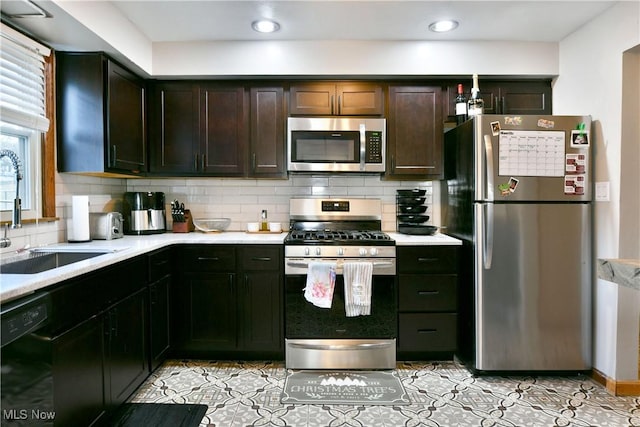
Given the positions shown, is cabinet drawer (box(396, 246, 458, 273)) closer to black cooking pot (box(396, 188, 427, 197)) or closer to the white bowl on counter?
black cooking pot (box(396, 188, 427, 197))

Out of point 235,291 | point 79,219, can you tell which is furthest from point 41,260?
point 235,291

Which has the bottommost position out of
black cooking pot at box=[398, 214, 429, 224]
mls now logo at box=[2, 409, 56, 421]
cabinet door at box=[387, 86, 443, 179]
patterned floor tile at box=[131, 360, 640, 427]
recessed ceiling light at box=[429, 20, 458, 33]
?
patterned floor tile at box=[131, 360, 640, 427]

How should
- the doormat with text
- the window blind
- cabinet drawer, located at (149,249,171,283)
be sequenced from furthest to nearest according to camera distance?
1. cabinet drawer, located at (149,249,171,283)
2. the doormat with text
3. the window blind

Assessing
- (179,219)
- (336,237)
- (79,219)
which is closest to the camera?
(79,219)

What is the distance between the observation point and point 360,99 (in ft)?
10.0

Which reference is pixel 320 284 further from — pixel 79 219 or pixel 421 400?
pixel 79 219

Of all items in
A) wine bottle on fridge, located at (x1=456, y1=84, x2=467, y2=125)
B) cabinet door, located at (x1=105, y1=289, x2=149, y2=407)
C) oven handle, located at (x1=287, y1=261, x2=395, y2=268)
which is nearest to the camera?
cabinet door, located at (x1=105, y1=289, x2=149, y2=407)

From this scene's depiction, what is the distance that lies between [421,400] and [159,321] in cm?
177

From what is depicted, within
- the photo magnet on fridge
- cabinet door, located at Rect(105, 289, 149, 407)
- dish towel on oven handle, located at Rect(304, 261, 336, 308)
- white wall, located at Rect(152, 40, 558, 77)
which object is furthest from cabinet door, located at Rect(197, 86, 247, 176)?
the photo magnet on fridge

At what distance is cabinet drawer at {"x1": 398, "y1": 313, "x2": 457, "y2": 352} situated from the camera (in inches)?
108

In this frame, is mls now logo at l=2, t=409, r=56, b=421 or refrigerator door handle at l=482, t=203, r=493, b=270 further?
refrigerator door handle at l=482, t=203, r=493, b=270

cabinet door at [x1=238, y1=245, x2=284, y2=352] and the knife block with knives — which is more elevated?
the knife block with knives

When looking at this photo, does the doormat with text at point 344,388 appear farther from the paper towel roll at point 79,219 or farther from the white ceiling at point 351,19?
the white ceiling at point 351,19

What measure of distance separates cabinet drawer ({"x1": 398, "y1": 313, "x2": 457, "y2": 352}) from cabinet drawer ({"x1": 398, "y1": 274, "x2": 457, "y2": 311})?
59mm
